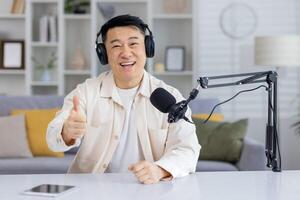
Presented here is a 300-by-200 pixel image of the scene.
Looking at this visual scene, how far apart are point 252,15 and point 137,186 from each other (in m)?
3.54

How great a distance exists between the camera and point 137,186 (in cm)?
140

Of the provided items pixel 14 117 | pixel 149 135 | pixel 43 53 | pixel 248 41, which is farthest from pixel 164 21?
pixel 149 135

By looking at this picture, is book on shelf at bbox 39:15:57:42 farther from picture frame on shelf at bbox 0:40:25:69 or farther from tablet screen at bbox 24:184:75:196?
tablet screen at bbox 24:184:75:196

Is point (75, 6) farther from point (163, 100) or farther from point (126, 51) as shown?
point (163, 100)

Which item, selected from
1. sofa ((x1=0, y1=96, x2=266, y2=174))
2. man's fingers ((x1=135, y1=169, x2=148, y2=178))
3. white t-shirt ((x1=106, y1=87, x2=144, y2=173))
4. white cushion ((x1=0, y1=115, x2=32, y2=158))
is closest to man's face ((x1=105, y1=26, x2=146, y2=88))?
white t-shirt ((x1=106, y1=87, x2=144, y2=173))

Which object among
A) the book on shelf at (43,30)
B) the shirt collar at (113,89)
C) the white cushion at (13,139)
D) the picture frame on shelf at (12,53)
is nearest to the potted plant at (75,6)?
the book on shelf at (43,30)

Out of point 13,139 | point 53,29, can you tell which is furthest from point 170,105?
point 53,29

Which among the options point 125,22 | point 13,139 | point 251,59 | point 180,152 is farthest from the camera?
point 251,59

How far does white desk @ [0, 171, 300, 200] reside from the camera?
1.28 m

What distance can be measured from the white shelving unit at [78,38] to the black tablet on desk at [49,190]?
10.5ft

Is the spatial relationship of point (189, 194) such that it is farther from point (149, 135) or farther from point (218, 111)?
point (218, 111)

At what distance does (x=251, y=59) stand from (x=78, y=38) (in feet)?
5.62

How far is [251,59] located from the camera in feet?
15.1

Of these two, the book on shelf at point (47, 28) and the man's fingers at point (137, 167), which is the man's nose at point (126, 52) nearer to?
the man's fingers at point (137, 167)
